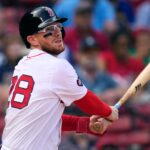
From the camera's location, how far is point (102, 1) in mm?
12219

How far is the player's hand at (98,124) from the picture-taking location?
6594 mm

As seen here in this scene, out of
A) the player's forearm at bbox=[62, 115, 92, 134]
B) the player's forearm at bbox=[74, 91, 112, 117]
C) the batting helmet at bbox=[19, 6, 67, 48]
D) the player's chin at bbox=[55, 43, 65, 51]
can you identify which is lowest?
the player's forearm at bbox=[62, 115, 92, 134]

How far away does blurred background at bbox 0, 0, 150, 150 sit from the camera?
9.45 metres

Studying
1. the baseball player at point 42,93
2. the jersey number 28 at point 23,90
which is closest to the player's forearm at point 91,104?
the baseball player at point 42,93

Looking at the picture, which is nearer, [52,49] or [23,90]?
[23,90]

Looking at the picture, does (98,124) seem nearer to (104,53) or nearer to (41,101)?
(41,101)

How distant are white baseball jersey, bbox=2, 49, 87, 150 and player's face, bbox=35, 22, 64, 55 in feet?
0.38

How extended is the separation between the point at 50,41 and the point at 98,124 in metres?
0.83

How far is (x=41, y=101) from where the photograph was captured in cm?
617

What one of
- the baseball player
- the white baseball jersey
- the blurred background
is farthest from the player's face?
the blurred background

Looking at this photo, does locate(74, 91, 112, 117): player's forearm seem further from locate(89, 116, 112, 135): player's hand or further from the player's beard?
the player's beard

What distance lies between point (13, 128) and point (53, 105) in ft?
1.20

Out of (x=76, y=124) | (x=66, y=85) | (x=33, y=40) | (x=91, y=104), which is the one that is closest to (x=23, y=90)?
(x=66, y=85)

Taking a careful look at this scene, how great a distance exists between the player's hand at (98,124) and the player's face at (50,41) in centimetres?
70
